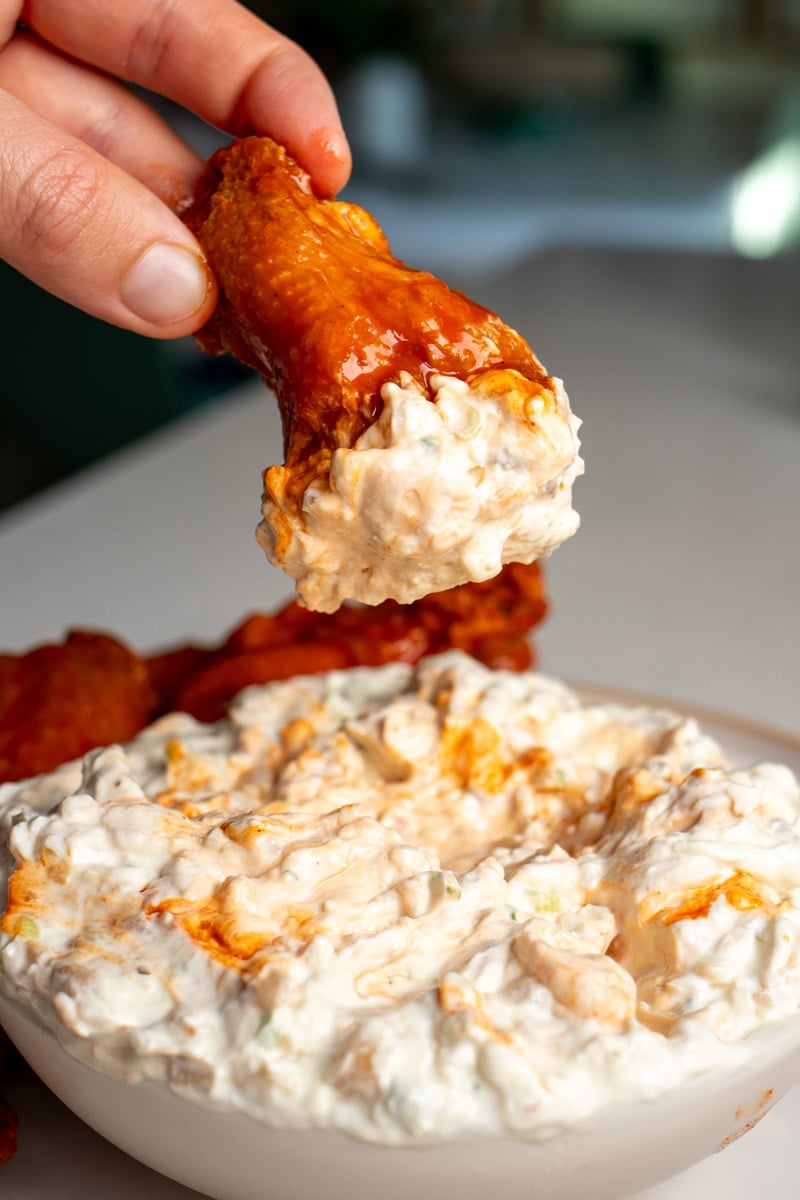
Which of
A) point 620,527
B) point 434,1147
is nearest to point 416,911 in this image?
point 434,1147

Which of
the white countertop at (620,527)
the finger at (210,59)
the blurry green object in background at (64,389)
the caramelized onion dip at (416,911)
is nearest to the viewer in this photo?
the caramelized onion dip at (416,911)

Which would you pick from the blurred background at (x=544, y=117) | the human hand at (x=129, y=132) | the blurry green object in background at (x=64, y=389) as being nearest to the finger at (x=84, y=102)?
the human hand at (x=129, y=132)

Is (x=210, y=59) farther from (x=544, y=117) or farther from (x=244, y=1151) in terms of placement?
(x=544, y=117)

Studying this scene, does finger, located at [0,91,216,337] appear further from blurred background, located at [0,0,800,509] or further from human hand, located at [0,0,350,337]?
blurred background, located at [0,0,800,509]

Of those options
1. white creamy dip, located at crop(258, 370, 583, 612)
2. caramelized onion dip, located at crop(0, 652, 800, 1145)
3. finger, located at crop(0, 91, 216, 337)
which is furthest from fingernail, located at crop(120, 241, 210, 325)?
caramelized onion dip, located at crop(0, 652, 800, 1145)

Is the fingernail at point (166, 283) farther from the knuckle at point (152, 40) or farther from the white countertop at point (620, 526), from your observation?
the white countertop at point (620, 526)

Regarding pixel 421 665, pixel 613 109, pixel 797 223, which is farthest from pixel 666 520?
pixel 613 109

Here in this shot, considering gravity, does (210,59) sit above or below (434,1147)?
above

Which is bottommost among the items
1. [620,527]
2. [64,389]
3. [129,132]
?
[64,389]
